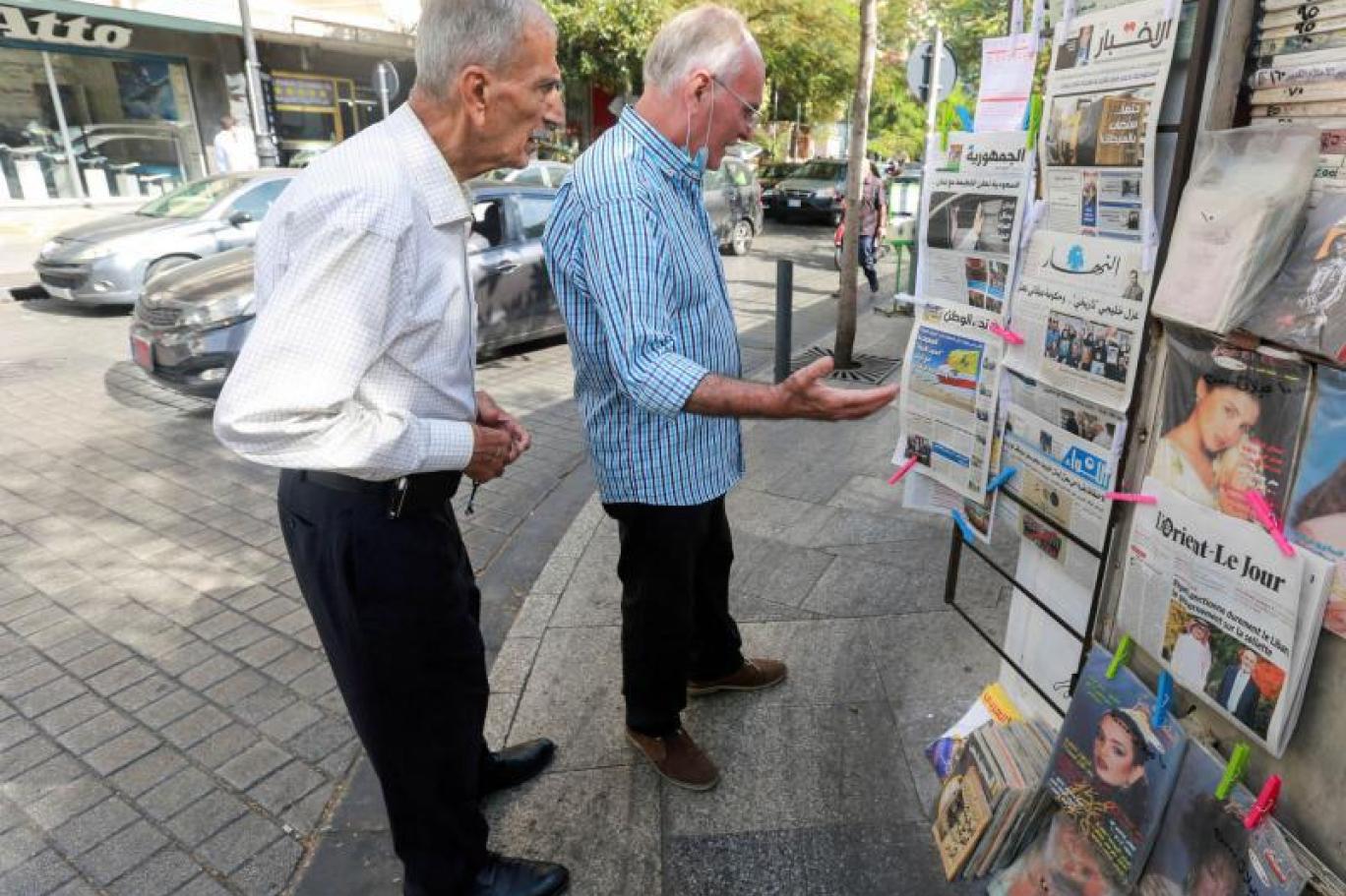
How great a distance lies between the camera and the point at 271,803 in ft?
8.50

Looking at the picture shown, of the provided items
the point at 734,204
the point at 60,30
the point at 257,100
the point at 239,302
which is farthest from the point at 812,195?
the point at 239,302

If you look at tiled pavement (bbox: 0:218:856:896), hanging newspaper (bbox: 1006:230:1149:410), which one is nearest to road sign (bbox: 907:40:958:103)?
tiled pavement (bbox: 0:218:856:896)

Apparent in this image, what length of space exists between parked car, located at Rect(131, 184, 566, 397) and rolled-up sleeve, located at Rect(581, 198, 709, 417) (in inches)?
133

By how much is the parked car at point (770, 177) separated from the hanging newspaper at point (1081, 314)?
728 inches

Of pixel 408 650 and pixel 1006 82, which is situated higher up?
pixel 1006 82

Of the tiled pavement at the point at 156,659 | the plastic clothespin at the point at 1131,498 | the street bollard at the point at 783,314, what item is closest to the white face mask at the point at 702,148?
the plastic clothespin at the point at 1131,498

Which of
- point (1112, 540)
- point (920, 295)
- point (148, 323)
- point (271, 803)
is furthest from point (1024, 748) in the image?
point (148, 323)

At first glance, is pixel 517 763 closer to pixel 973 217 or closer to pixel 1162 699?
pixel 1162 699

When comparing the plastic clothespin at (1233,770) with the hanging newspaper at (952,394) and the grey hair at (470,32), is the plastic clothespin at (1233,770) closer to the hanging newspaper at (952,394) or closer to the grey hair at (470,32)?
the hanging newspaper at (952,394)

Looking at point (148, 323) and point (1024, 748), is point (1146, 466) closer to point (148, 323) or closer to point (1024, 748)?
point (1024, 748)

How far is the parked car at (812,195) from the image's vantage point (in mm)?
18922

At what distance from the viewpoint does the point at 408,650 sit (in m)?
1.87

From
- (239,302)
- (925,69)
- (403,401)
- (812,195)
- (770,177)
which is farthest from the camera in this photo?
(770,177)

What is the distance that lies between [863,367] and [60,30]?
591 inches
